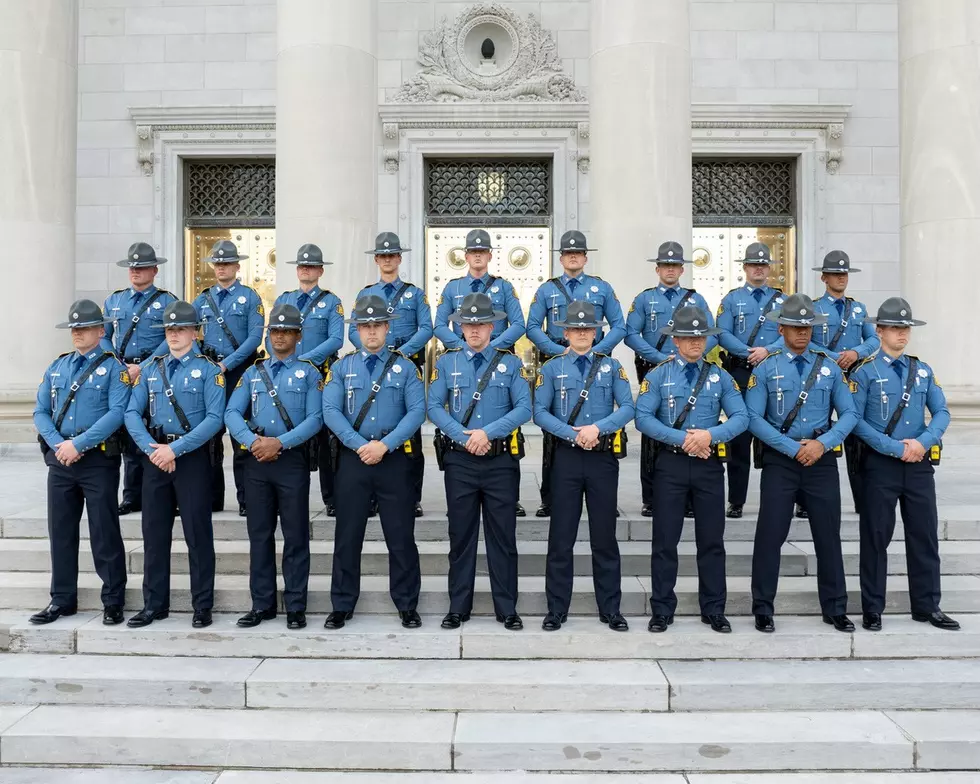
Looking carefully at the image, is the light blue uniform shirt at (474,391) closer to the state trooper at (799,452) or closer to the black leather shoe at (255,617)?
the state trooper at (799,452)

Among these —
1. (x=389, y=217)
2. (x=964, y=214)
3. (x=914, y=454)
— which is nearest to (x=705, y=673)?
(x=914, y=454)

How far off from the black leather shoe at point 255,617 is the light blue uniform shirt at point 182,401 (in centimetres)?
127

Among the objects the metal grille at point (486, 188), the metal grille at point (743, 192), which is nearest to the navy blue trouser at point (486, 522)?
the metal grille at point (486, 188)

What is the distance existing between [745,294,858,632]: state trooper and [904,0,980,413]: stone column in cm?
514

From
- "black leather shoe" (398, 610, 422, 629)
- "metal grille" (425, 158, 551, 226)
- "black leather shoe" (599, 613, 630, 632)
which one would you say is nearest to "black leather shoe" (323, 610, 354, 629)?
"black leather shoe" (398, 610, 422, 629)

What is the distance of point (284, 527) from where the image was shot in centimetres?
650

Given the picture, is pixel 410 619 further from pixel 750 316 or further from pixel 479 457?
pixel 750 316

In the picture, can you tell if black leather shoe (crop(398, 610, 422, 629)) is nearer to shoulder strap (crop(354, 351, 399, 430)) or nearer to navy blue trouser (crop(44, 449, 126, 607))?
shoulder strap (crop(354, 351, 399, 430))

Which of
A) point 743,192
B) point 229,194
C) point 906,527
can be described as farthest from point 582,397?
point 229,194

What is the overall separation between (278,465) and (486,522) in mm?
1570

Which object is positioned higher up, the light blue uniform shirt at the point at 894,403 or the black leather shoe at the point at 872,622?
the light blue uniform shirt at the point at 894,403

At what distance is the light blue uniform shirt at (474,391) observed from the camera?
6.51 m

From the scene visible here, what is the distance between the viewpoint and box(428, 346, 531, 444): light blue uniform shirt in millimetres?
6508

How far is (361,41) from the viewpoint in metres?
9.86
